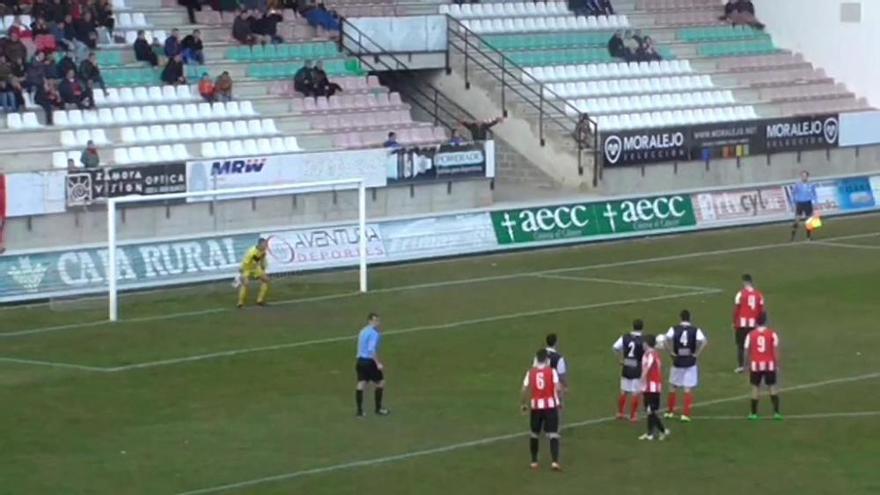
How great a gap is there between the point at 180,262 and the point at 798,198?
52.0 feet

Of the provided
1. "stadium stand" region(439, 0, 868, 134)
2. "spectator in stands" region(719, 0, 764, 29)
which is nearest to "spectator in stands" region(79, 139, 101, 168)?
"stadium stand" region(439, 0, 868, 134)

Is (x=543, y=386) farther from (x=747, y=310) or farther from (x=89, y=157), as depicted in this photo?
(x=89, y=157)

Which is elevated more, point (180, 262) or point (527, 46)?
point (527, 46)

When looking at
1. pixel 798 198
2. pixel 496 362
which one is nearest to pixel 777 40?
pixel 798 198

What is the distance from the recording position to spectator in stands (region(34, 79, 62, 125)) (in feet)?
143

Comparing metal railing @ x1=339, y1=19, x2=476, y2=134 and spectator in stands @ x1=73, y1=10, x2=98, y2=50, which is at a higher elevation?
spectator in stands @ x1=73, y1=10, x2=98, y2=50

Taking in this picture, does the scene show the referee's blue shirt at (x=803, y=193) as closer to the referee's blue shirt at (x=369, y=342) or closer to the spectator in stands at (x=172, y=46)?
the spectator in stands at (x=172, y=46)

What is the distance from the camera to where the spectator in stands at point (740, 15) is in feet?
203

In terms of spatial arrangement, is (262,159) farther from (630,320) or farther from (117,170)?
(630,320)

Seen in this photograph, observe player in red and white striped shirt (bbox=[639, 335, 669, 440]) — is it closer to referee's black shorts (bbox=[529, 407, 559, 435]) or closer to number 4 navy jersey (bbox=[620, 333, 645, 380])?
number 4 navy jersey (bbox=[620, 333, 645, 380])

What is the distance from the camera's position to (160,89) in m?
46.7

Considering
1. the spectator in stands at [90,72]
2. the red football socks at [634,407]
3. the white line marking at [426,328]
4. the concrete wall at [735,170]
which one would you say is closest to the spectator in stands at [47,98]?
the spectator in stands at [90,72]

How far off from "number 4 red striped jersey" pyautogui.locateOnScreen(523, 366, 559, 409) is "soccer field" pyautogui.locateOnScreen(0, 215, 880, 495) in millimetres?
871

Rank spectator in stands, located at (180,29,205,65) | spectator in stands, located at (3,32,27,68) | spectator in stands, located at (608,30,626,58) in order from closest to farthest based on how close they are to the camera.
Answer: spectator in stands, located at (3,32,27,68) < spectator in stands, located at (180,29,205,65) < spectator in stands, located at (608,30,626,58)
